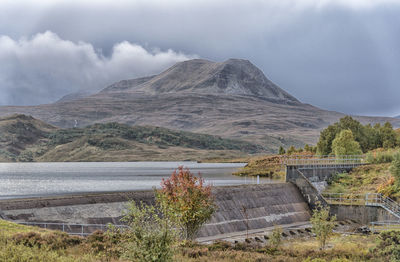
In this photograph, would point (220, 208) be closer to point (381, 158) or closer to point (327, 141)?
point (381, 158)

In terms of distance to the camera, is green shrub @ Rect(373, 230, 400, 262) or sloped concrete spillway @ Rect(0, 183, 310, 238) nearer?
green shrub @ Rect(373, 230, 400, 262)

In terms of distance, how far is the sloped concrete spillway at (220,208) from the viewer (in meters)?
38.2

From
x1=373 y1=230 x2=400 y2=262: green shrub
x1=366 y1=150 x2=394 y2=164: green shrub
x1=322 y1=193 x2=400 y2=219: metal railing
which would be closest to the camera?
x1=373 y1=230 x2=400 y2=262: green shrub

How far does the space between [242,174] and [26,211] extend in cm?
10114

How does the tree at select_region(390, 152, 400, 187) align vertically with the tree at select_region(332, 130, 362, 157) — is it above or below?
below

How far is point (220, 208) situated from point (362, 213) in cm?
1967

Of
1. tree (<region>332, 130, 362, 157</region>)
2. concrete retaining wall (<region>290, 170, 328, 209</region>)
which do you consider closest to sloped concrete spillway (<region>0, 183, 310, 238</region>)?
concrete retaining wall (<region>290, 170, 328, 209</region>)

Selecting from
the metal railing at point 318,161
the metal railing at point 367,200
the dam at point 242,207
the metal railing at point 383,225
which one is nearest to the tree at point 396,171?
the metal railing at point 367,200

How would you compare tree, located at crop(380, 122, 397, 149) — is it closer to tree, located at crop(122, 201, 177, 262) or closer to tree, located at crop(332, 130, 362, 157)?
tree, located at crop(332, 130, 362, 157)

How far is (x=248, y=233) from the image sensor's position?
47969 millimetres

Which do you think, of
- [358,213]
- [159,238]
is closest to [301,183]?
[358,213]

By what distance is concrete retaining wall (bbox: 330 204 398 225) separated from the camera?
56.0 m

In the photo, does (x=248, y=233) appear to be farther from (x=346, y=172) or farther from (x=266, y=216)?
(x=346, y=172)

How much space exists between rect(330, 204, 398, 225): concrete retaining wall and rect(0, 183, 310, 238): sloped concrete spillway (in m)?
3.97
